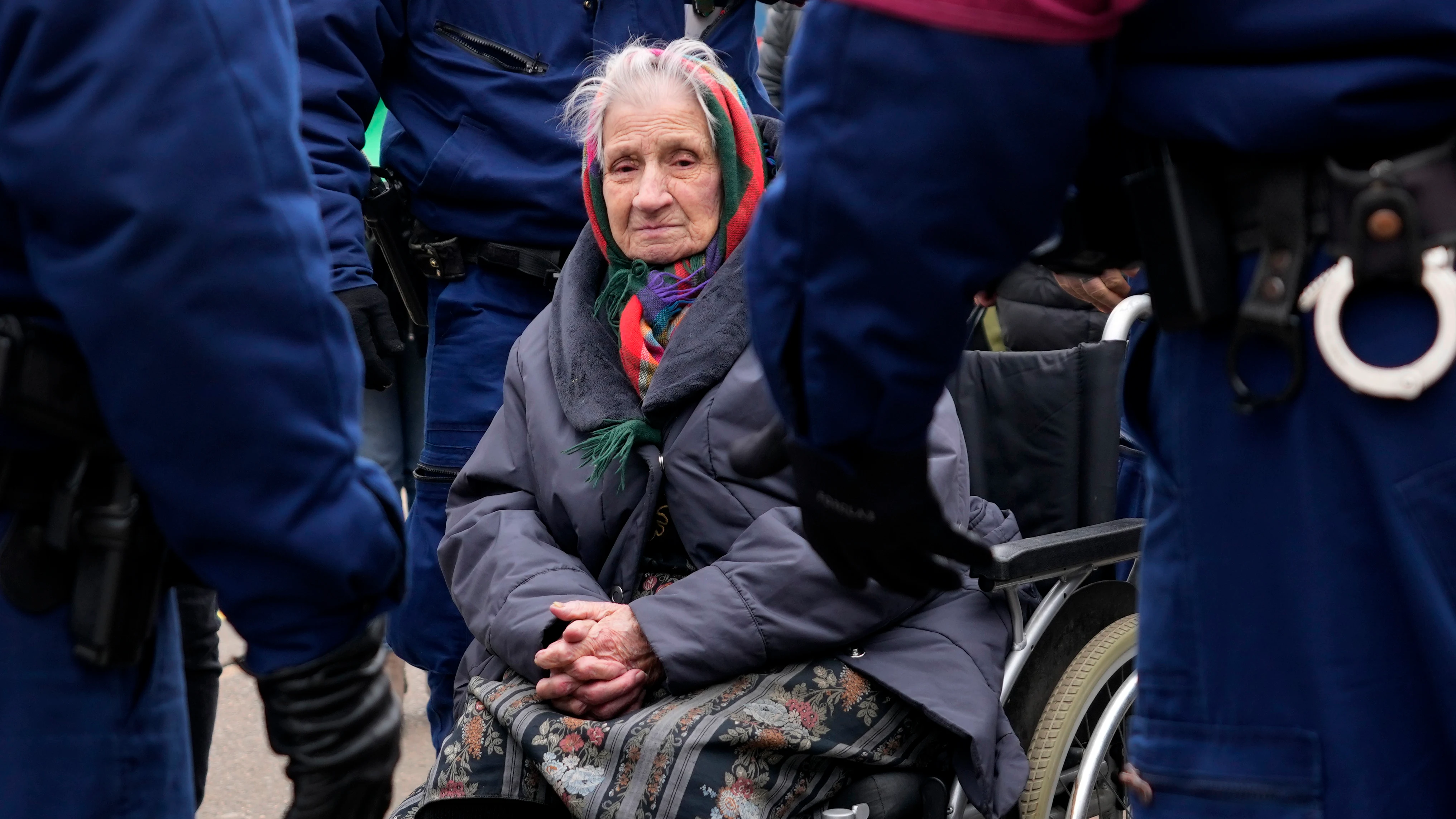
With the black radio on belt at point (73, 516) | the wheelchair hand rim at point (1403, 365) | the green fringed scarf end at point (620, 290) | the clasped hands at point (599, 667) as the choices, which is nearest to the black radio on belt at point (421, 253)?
the green fringed scarf end at point (620, 290)

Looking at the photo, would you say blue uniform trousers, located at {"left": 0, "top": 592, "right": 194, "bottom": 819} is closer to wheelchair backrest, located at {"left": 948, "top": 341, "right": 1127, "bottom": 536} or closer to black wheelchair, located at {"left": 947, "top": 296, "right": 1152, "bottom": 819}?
black wheelchair, located at {"left": 947, "top": 296, "right": 1152, "bottom": 819}

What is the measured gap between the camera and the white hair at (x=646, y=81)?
288 cm

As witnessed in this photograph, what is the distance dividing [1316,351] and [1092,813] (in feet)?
5.57

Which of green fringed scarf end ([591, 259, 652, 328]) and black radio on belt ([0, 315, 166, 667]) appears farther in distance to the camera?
green fringed scarf end ([591, 259, 652, 328])

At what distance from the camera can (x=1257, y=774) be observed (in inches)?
46.2

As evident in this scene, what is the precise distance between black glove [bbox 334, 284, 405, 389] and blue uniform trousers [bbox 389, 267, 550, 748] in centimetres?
12

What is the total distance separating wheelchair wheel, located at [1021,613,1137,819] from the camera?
2.52 m

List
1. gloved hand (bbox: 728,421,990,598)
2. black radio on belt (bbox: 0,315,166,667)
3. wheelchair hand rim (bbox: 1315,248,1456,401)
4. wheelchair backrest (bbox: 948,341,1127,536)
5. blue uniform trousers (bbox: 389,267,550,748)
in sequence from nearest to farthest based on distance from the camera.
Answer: wheelchair hand rim (bbox: 1315,248,1456,401)
black radio on belt (bbox: 0,315,166,667)
gloved hand (bbox: 728,421,990,598)
wheelchair backrest (bbox: 948,341,1127,536)
blue uniform trousers (bbox: 389,267,550,748)

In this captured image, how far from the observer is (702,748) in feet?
7.25

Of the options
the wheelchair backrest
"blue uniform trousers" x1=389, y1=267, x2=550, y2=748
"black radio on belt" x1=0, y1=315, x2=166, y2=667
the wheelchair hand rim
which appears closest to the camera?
the wheelchair hand rim

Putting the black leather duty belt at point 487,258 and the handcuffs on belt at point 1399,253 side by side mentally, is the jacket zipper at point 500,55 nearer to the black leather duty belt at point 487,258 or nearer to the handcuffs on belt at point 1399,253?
the black leather duty belt at point 487,258

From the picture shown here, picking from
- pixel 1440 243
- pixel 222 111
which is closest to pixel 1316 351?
pixel 1440 243

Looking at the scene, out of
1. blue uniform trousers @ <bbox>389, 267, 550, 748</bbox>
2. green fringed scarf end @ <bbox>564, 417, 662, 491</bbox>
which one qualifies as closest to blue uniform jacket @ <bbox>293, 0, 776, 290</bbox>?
blue uniform trousers @ <bbox>389, 267, 550, 748</bbox>

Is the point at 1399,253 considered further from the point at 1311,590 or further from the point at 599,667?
the point at 599,667
